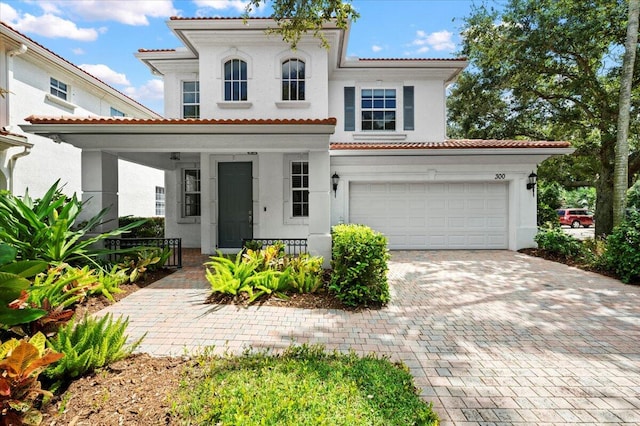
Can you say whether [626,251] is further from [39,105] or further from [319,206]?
[39,105]

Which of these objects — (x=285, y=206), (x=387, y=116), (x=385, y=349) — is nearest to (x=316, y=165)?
(x=285, y=206)

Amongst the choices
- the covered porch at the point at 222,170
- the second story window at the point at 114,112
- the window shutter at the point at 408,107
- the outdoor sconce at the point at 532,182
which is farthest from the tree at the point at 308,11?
the second story window at the point at 114,112

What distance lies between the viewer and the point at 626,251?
294 inches

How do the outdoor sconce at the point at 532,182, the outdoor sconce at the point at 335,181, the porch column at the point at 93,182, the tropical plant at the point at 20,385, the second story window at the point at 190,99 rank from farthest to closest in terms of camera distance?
the second story window at the point at 190,99 < the outdoor sconce at the point at 335,181 < the outdoor sconce at the point at 532,182 < the porch column at the point at 93,182 < the tropical plant at the point at 20,385

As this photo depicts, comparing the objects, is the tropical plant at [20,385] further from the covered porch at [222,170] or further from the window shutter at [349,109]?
the window shutter at [349,109]

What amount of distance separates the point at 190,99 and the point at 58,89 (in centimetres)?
504

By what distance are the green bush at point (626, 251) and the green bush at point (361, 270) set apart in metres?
5.99

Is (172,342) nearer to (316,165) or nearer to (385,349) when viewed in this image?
(385,349)

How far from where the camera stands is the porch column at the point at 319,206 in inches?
294

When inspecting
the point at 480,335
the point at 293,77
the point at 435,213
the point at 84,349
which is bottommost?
the point at 480,335

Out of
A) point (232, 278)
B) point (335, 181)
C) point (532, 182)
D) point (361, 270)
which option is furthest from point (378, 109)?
point (232, 278)

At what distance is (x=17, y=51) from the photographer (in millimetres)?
9844

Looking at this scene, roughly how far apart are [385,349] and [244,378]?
6.13 ft

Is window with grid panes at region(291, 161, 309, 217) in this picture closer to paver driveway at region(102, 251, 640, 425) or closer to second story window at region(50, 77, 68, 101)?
paver driveway at region(102, 251, 640, 425)
